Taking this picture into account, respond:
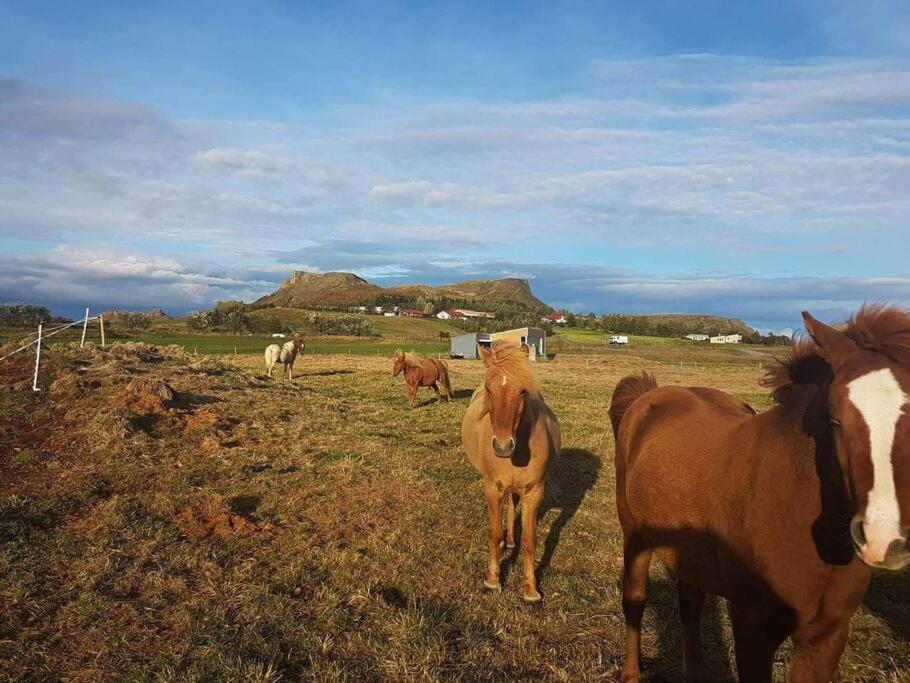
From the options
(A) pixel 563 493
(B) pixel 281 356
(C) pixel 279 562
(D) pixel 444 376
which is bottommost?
(C) pixel 279 562

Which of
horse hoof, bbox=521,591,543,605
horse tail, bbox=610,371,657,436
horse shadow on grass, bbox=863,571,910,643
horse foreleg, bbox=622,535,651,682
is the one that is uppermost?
horse tail, bbox=610,371,657,436

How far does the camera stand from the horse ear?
2.62 metres

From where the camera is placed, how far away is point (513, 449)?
221 inches

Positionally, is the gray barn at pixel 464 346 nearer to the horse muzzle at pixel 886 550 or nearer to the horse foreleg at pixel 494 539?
the horse foreleg at pixel 494 539

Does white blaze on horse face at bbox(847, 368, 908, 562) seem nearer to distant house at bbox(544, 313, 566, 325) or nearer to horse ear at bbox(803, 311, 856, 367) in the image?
horse ear at bbox(803, 311, 856, 367)

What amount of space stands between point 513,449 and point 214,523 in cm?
435

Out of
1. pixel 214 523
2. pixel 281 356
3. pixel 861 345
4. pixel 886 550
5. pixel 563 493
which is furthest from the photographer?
pixel 281 356

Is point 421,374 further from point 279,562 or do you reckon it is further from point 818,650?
point 818,650

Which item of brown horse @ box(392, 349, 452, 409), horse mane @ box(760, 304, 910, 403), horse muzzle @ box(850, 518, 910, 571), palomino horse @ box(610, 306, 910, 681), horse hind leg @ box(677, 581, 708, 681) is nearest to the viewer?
horse muzzle @ box(850, 518, 910, 571)

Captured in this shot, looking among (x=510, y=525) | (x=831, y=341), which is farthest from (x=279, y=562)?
(x=831, y=341)

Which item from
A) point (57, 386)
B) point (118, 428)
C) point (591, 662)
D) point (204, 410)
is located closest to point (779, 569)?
point (591, 662)

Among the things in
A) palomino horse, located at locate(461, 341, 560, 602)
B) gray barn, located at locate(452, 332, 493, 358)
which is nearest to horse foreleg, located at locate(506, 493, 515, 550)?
palomino horse, located at locate(461, 341, 560, 602)

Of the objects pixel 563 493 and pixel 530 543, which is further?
pixel 563 493

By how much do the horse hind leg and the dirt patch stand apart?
5061mm
